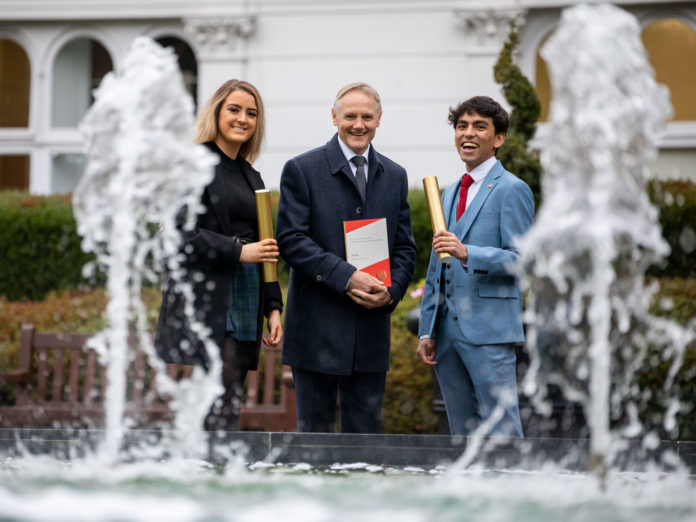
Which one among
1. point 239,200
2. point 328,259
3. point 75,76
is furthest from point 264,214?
point 75,76

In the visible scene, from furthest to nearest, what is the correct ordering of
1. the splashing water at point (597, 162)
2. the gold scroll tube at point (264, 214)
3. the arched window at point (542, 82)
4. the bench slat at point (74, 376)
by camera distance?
the arched window at point (542, 82) → the bench slat at point (74, 376) → the gold scroll tube at point (264, 214) → the splashing water at point (597, 162)

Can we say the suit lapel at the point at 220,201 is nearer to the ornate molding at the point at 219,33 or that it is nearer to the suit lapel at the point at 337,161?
the suit lapel at the point at 337,161

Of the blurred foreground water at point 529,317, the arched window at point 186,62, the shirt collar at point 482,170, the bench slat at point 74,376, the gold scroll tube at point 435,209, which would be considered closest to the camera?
the blurred foreground water at point 529,317

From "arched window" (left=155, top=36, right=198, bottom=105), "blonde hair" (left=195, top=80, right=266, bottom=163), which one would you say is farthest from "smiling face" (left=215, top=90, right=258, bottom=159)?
"arched window" (left=155, top=36, right=198, bottom=105)

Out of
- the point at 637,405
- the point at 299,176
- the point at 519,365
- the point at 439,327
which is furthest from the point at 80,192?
the point at 637,405

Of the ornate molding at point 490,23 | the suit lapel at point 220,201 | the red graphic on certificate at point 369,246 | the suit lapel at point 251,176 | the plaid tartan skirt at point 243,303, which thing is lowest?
the plaid tartan skirt at point 243,303

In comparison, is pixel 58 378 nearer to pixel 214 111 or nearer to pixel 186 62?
pixel 214 111

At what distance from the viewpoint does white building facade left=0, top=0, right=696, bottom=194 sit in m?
9.12

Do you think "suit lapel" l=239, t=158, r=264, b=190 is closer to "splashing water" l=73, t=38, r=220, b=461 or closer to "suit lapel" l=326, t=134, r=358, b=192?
"suit lapel" l=326, t=134, r=358, b=192

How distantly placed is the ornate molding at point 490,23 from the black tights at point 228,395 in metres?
5.99

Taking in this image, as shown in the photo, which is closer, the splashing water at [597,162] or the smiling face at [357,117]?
the splashing water at [597,162]

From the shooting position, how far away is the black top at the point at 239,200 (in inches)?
155

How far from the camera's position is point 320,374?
4.02 m

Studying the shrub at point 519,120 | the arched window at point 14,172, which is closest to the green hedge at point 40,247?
the shrub at point 519,120
